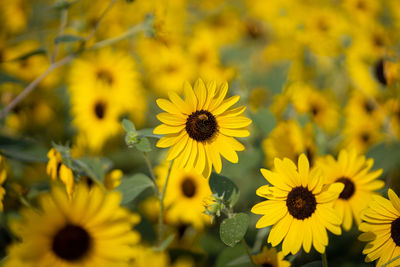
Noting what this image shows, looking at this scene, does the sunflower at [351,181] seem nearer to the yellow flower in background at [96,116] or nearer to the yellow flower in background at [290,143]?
the yellow flower in background at [290,143]

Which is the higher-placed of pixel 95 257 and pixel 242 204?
pixel 95 257

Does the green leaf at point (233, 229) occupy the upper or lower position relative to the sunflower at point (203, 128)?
lower

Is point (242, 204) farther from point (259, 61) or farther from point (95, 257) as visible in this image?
point (259, 61)

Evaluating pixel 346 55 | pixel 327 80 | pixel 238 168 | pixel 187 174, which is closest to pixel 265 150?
pixel 238 168

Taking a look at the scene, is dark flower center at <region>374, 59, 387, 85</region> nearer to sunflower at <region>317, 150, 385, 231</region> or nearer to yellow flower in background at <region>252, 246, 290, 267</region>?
sunflower at <region>317, 150, 385, 231</region>

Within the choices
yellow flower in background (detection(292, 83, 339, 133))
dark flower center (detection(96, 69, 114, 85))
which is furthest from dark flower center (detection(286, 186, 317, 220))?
dark flower center (detection(96, 69, 114, 85))

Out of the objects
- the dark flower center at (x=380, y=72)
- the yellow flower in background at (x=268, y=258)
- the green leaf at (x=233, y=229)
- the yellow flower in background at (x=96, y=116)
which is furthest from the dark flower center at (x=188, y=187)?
the dark flower center at (x=380, y=72)
